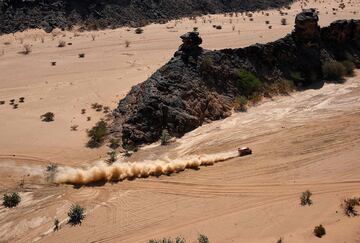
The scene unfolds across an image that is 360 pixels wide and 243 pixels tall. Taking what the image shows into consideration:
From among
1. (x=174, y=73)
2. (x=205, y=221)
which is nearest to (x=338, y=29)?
(x=174, y=73)

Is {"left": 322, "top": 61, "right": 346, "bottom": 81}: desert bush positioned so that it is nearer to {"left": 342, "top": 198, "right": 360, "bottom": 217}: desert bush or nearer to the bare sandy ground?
the bare sandy ground

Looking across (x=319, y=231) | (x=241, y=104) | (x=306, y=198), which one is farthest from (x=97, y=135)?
(x=319, y=231)

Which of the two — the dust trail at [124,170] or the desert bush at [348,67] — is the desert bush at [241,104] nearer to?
the dust trail at [124,170]

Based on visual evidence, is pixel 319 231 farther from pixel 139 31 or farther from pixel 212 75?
pixel 139 31

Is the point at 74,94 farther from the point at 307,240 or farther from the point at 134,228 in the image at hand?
the point at 307,240

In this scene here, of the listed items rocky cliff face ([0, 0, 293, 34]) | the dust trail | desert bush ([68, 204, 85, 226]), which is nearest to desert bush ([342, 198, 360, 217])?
the dust trail

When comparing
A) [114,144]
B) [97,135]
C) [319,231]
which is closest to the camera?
[319,231]

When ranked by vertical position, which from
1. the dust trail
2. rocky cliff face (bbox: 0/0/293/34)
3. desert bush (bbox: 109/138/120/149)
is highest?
rocky cliff face (bbox: 0/0/293/34)
